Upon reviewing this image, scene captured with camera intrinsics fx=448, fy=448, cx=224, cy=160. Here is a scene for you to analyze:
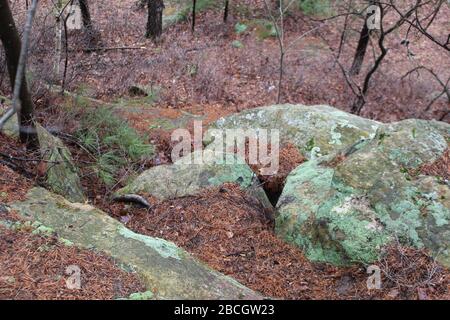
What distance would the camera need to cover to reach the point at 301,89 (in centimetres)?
1122

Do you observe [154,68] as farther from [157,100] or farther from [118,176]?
[118,176]

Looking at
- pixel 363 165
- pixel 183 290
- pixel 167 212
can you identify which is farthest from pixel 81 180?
pixel 363 165

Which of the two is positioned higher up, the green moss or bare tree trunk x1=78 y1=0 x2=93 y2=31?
the green moss

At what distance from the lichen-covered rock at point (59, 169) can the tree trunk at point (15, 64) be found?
5.0 inches

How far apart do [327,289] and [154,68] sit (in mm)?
7716

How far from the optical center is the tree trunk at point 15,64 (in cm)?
365

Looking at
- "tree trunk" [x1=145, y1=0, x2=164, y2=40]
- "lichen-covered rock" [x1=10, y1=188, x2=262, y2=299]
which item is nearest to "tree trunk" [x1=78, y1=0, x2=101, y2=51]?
"tree trunk" [x1=145, y1=0, x2=164, y2=40]

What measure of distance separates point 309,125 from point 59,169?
3.32m

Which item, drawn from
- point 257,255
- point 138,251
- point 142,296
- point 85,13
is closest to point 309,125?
point 257,255

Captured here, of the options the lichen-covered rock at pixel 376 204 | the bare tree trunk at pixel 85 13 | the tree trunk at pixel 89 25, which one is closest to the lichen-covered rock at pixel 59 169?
the lichen-covered rock at pixel 376 204

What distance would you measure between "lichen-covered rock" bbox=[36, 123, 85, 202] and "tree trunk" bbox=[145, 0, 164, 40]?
8.73 m

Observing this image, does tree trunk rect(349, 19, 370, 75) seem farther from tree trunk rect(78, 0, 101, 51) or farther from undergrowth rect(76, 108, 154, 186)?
undergrowth rect(76, 108, 154, 186)

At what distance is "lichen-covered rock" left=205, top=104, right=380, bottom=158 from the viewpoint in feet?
19.0

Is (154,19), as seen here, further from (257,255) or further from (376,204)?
(376,204)
